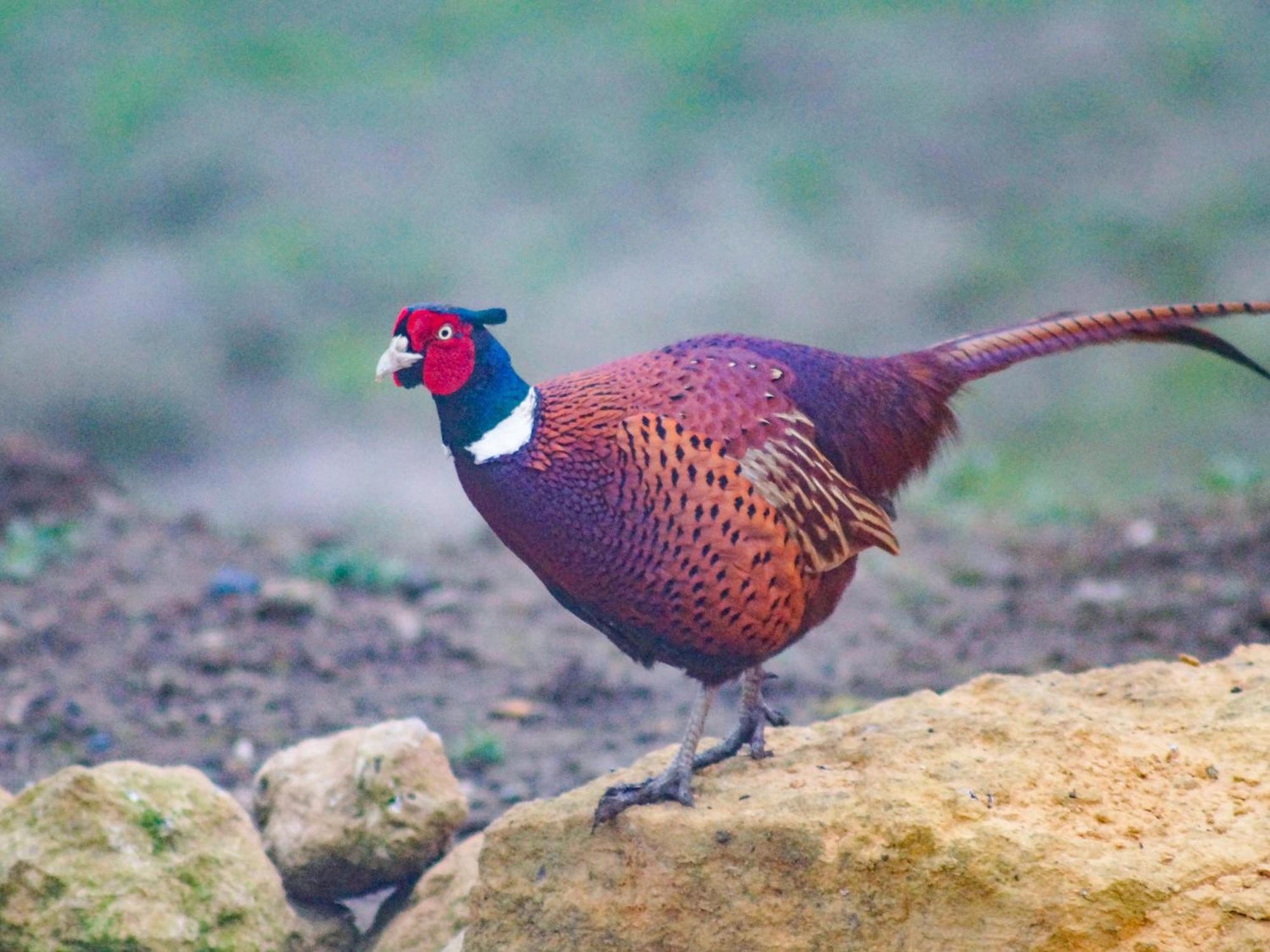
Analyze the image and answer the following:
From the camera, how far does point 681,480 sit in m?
3.93

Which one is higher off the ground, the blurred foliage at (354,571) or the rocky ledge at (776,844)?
the blurred foliage at (354,571)

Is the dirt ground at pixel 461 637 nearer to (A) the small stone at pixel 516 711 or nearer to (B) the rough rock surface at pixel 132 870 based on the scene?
(A) the small stone at pixel 516 711

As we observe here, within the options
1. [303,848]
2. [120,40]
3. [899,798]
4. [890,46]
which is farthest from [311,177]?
[899,798]

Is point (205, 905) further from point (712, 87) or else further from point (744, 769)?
point (712, 87)

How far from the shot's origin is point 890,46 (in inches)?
522

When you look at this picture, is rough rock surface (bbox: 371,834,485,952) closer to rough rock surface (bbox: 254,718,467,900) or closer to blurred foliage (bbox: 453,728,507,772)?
rough rock surface (bbox: 254,718,467,900)

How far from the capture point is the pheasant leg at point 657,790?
3865mm

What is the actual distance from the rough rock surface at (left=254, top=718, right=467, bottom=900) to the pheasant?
73cm

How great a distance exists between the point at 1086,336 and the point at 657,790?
1.66m

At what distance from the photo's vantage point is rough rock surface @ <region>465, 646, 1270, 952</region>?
338 centimetres

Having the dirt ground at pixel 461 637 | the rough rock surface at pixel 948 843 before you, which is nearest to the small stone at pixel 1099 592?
the dirt ground at pixel 461 637

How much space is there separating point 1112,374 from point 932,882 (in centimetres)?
865

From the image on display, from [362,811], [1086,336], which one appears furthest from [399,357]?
[1086,336]

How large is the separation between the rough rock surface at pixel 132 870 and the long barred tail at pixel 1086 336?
2321 millimetres
